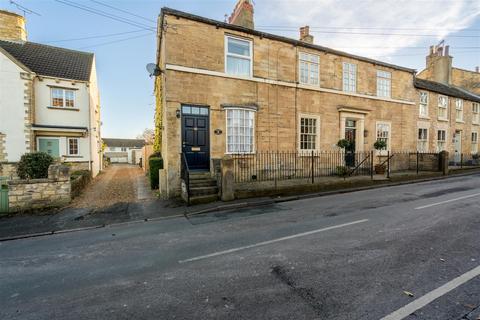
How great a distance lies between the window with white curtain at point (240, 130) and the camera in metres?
11.2

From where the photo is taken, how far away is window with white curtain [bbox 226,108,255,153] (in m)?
11.2

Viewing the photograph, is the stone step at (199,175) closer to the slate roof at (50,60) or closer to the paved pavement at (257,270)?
the paved pavement at (257,270)

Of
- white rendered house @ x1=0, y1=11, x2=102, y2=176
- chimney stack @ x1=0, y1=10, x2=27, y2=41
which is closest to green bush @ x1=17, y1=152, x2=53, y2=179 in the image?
white rendered house @ x1=0, y1=11, x2=102, y2=176

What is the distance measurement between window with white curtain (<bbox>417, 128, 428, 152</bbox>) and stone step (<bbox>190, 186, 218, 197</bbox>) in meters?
17.8

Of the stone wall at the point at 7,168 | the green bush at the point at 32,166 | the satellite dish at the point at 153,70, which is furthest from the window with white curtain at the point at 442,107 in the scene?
the stone wall at the point at 7,168

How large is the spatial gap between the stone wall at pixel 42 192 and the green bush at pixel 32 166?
1382 millimetres

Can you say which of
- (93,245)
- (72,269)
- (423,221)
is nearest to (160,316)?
(72,269)

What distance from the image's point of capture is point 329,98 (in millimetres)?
13844

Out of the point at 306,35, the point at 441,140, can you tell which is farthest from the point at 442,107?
the point at 306,35

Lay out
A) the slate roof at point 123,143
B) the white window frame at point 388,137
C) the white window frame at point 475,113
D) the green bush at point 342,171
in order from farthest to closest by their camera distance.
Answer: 1. the slate roof at point 123,143
2. the white window frame at point 475,113
3. the white window frame at point 388,137
4. the green bush at point 342,171

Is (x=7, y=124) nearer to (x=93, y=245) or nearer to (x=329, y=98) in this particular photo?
(x=93, y=245)

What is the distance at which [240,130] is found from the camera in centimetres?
1141

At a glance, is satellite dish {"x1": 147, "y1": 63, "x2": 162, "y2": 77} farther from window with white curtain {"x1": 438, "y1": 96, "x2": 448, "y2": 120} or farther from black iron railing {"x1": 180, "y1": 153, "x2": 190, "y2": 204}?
window with white curtain {"x1": 438, "y1": 96, "x2": 448, "y2": 120}

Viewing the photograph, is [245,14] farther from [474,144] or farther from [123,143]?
[123,143]
